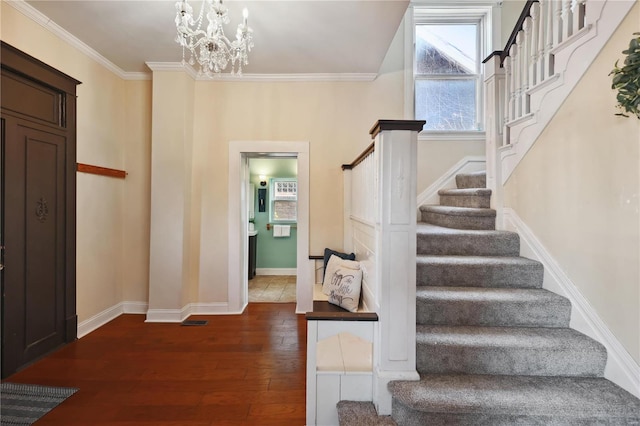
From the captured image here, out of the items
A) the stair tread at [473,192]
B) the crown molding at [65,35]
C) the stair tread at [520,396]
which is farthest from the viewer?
the stair tread at [473,192]

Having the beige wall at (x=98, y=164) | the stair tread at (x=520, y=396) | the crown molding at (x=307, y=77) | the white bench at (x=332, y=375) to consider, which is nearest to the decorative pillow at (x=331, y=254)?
the white bench at (x=332, y=375)

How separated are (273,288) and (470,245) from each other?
10.6 ft

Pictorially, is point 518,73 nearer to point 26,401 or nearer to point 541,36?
point 541,36

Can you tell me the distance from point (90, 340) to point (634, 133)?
4396 millimetres

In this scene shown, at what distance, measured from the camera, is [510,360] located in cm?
170

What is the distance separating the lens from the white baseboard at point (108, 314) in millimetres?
3037

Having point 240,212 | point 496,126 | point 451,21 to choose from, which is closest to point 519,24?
point 496,126

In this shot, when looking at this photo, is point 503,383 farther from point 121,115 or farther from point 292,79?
point 121,115

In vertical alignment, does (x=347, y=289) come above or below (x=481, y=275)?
below

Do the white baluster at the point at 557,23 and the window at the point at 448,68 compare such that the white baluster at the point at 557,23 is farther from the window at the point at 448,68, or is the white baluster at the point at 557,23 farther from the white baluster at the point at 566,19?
the window at the point at 448,68

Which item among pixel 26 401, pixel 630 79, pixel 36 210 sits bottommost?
pixel 26 401

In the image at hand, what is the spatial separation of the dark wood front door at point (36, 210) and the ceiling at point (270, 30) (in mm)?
564

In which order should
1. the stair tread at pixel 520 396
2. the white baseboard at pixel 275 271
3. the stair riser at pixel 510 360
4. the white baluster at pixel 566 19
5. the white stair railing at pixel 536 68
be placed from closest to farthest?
the stair tread at pixel 520 396 < the stair riser at pixel 510 360 < the white stair railing at pixel 536 68 < the white baluster at pixel 566 19 < the white baseboard at pixel 275 271

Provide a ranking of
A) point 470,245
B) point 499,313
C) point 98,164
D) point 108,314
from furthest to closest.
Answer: point 108,314
point 98,164
point 470,245
point 499,313
